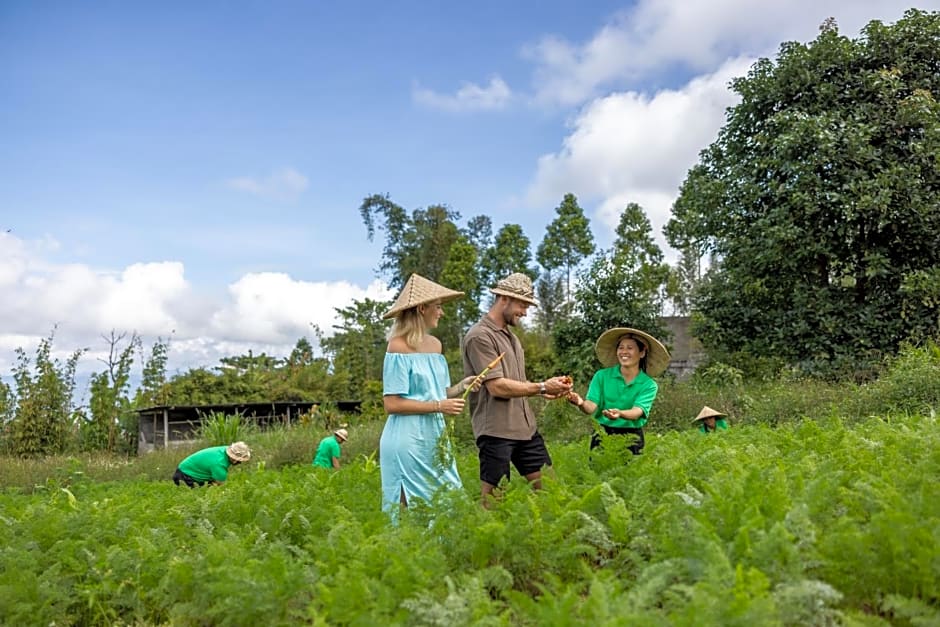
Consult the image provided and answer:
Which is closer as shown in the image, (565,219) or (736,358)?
(736,358)

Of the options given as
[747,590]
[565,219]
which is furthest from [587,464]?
[565,219]

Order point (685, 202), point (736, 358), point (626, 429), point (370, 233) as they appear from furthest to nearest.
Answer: point (370, 233)
point (685, 202)
point (736, 358)
point (626, 429)

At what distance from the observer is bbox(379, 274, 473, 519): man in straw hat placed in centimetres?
536

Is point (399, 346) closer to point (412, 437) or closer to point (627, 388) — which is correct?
point (412, 437)

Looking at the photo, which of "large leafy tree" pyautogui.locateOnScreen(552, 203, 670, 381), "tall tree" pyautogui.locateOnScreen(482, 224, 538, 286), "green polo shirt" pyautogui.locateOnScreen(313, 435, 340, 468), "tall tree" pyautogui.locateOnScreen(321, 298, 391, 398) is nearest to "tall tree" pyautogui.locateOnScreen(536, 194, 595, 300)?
"tall tree" pyautogui.locateOnScreen(482, 224, 538, 286)

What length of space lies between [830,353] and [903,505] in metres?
14.5

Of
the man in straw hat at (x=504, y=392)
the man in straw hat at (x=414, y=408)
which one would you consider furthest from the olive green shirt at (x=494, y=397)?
the man in straw hat at (x=414, y=408)

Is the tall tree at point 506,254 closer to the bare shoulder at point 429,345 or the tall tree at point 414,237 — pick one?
the tall tree at point 414,237

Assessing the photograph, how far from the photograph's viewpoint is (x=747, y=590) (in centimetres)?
317

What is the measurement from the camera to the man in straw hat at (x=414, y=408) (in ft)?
17.6

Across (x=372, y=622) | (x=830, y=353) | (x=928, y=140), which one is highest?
(x=928, y=140)

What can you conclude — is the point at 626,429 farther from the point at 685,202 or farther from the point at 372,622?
the point at 685,202

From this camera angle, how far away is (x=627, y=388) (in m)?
6.95

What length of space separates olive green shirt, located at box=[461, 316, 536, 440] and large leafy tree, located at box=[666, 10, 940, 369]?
40.2 feet
